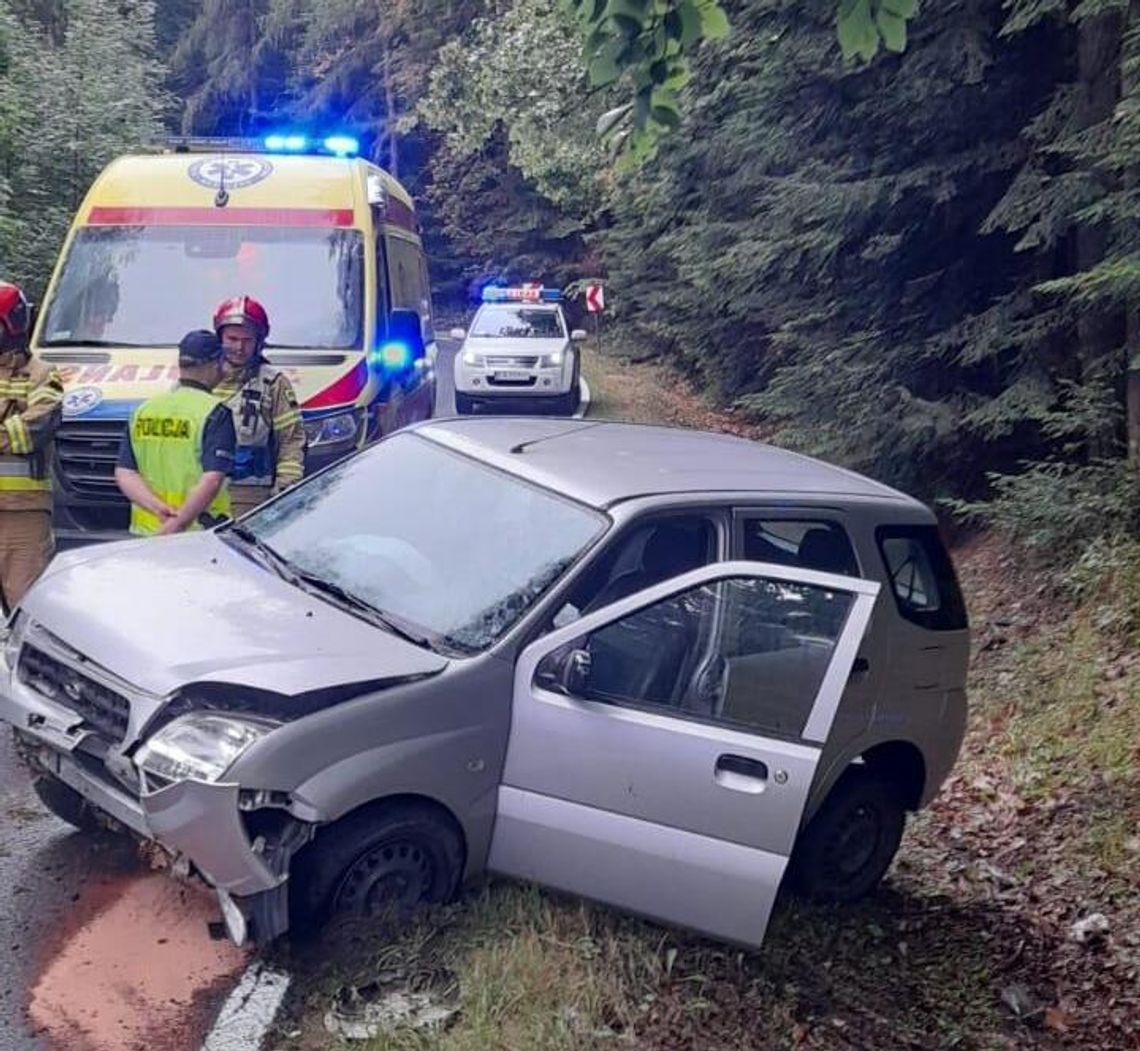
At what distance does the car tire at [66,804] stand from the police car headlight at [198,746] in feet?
3.91

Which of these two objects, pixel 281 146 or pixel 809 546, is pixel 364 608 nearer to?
pixel 809 546

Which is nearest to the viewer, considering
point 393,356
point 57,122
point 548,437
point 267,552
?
point 267,552

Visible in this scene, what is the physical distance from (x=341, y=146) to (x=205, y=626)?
676 centimetres

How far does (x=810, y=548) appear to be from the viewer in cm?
546

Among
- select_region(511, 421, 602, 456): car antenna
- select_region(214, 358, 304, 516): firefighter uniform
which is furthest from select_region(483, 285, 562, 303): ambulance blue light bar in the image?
select_region(511, 421, 602, 456): car antenna

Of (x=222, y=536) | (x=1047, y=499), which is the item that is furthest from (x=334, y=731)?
(x=1047, y=499)

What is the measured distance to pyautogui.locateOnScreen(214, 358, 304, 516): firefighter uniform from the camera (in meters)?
6.75

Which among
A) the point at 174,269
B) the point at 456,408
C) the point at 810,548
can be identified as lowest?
the point at 456,408

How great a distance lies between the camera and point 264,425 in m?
6.79

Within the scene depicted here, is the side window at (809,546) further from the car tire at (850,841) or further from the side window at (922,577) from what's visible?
the car tire at (850,841)

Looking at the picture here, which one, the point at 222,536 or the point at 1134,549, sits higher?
the point at 222,536

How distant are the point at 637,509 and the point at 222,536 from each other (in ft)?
5.91

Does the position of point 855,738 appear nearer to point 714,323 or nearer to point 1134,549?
point 1134,549

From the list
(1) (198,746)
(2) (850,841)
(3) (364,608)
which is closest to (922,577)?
(2) (850,841)
